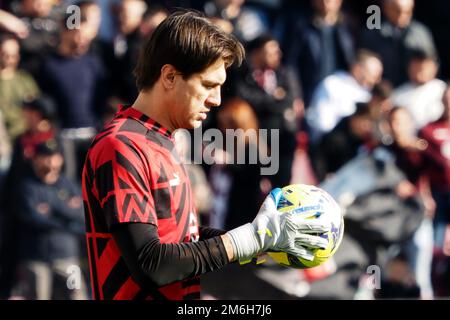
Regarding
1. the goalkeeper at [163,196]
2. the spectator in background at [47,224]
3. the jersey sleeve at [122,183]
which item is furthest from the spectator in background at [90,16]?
the jersey sleeve at [122,183]

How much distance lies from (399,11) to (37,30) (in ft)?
11.6

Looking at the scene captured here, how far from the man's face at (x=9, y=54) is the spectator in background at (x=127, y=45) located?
3.09 feet

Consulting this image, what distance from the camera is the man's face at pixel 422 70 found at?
846 cm

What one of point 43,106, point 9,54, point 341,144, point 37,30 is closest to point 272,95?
point 341,144

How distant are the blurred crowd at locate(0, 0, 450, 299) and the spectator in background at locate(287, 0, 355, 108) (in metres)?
0.01

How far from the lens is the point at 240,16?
8289 millimetres

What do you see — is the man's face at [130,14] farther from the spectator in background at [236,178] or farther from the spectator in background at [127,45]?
the spectator in background at [236,178]

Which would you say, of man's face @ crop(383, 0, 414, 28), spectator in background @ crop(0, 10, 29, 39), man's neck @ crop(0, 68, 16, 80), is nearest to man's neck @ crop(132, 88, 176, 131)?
man's neck @ crop(0, 68, 16, 80)

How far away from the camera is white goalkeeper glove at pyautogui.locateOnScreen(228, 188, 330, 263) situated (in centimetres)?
329

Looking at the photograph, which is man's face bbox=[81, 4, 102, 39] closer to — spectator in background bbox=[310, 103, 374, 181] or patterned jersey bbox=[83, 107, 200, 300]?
spectator in background bbox=[310, 103, 374, 181]

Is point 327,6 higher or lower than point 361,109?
higher

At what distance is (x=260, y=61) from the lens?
813 cm

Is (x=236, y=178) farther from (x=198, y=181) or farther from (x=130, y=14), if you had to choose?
(x=130, y=14)

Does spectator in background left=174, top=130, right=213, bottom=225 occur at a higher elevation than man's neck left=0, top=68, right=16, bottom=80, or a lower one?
A: lower
